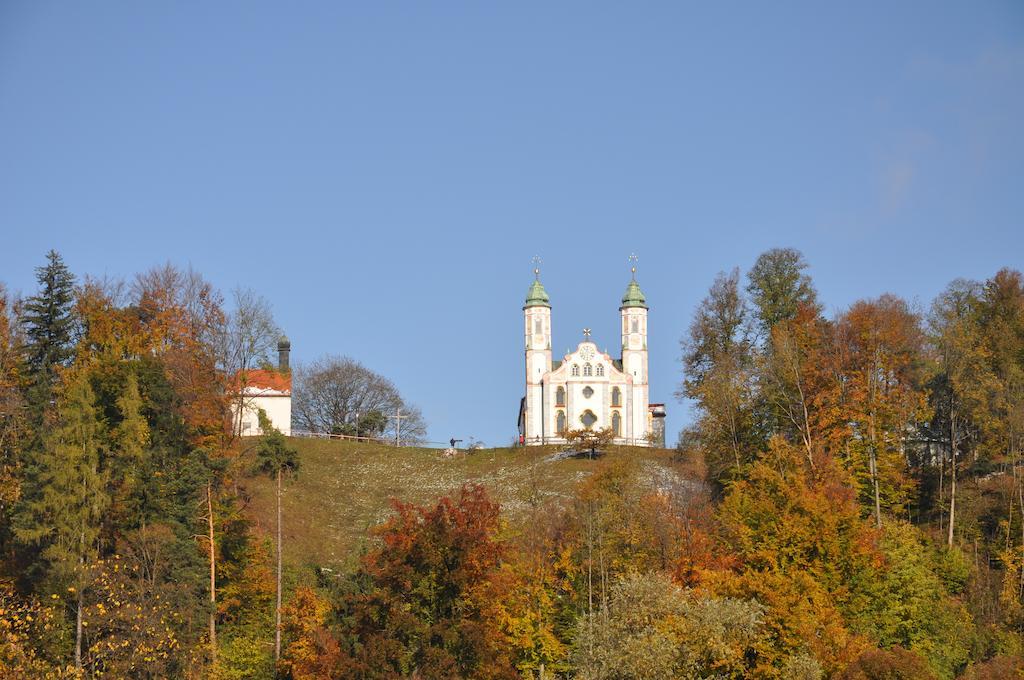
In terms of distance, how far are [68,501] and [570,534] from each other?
1916 centimetres

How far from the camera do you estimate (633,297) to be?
367 feet

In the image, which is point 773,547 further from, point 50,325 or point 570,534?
point 50,325

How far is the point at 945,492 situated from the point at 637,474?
707 inches

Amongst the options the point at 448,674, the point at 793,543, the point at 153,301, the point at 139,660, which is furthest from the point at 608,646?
the point at 153,301

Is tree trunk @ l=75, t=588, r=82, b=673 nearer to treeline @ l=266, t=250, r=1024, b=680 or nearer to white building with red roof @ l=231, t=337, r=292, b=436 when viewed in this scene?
treeline @ l=266, t=250, r=1024, b=680

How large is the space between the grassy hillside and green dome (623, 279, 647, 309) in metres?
24.6

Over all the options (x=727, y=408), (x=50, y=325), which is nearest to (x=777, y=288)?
(x=727, y=408)

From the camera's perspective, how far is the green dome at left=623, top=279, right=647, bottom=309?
366ft

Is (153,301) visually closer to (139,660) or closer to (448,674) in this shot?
(139,660)

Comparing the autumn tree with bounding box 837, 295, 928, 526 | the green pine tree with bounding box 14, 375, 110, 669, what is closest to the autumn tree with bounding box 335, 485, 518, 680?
the green pine tree with bounding box 14, 375, 110, 669

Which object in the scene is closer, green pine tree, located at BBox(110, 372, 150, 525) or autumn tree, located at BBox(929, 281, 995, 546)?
green pine tree, located at BBox(110, 372, 150, 525)

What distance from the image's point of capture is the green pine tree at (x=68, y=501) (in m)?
54.2

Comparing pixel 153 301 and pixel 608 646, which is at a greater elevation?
pixel 153 301

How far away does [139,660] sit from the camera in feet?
168
